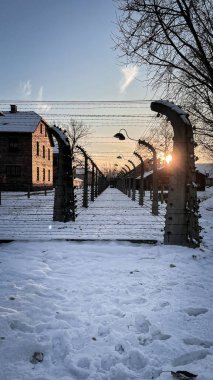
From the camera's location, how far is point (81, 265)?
19.4ft

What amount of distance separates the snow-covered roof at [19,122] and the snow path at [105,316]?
37236 mm

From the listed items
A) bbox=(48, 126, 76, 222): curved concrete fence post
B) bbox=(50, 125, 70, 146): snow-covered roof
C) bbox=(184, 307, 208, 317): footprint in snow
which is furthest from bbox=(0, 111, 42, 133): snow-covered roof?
bbox=(184, 307, 208, 317): footprint in snow

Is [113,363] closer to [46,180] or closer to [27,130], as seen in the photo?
[27,130]

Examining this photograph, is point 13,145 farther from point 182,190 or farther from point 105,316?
point 105,316

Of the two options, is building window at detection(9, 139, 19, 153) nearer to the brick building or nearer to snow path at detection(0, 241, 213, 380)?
the brick building

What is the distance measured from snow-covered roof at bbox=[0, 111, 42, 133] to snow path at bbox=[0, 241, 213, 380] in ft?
122

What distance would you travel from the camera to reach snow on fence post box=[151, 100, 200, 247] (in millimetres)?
7508

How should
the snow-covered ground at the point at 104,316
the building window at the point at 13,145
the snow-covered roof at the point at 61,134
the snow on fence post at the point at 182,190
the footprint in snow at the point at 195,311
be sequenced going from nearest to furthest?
the snow-covered ground at the point at 104,316 → the footprint in snow at the point at 195,311 → the snow on fence post at the point at 182,190 → the snow-covered roof at the point at 61,134 → the building window at the point at 13,145

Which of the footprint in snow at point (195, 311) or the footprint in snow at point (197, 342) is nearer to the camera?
the footprint in snow at point (197, 342)

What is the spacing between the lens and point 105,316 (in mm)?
3773

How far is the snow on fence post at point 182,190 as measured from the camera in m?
7.51

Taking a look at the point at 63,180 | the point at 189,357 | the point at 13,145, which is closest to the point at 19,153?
the point at 13,145

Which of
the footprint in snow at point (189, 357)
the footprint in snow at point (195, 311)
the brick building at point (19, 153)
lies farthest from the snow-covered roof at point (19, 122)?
the footprint in snow at point (189, 357)

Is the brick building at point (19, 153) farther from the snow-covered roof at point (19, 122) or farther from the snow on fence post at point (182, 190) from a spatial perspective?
the snow on fence post at point (182, 190)
